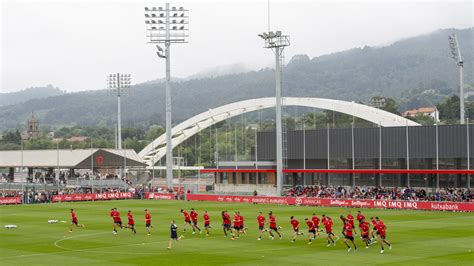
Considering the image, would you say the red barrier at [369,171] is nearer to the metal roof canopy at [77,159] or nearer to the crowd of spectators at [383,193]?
the crowd of spectators at [383,193]

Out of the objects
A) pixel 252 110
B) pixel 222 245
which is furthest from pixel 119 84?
pixel 222 245

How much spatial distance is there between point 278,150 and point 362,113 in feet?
119

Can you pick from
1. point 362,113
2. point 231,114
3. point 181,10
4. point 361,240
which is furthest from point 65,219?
point 231,114

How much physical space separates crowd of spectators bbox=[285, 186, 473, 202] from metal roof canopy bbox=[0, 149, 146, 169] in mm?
26727

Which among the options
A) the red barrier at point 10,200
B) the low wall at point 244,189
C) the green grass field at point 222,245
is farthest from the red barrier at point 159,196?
the green grass field at point 222,245

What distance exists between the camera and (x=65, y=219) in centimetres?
6425

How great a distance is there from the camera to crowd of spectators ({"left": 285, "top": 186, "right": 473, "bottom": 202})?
73.0 metres

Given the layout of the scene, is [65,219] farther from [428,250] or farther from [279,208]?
[428,250]

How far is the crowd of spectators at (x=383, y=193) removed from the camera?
73000mm

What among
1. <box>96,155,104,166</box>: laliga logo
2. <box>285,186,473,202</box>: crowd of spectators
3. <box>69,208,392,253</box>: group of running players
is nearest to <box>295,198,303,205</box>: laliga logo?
<box>285,186,473,202</box>: crowd of spectators

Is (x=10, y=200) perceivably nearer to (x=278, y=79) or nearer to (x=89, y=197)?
(x=89, y=197)

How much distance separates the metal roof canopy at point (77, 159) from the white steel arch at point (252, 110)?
1153 inches

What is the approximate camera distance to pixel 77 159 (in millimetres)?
102500

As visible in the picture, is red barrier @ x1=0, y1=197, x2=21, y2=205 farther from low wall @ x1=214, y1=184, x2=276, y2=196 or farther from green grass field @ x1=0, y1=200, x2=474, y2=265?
low wall @ x1=214, y1=184, x2=276, y2=196
